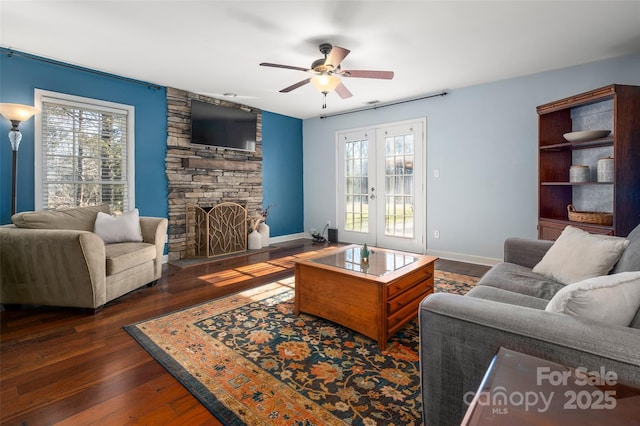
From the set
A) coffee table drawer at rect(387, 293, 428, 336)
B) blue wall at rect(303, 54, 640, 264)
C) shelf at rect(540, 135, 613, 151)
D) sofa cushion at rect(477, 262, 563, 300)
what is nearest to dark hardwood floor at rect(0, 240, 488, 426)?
coffee table drawer at rect(387, 293, 428, 336)

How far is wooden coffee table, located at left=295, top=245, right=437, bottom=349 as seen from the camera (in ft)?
6.97

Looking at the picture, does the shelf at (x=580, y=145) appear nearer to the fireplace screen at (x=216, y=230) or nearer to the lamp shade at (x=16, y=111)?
the fireplace screen at (x=216, y=230)

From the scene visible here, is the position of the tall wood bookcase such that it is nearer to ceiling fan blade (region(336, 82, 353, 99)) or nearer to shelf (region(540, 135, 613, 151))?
shelf (region(540, 135, 613, 151))

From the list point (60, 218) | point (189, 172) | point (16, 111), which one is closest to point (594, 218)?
point (189, 172)

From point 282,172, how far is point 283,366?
15.4 ft

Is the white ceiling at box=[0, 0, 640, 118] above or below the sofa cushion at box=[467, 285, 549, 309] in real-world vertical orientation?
above

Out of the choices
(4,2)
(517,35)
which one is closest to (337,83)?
(517,35)

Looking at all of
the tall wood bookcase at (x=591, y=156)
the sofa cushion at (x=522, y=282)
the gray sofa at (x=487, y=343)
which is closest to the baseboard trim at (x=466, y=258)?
the tall wood bookcase at (x=591, y=156)

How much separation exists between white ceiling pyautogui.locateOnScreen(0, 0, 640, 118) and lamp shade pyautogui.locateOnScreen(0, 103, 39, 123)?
670 mm

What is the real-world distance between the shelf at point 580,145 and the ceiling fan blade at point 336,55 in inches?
95.9

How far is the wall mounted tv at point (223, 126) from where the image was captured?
15.4 feet

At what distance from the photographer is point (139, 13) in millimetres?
2562

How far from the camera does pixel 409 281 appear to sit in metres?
2.38

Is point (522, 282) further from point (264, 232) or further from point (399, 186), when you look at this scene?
point (264, 232)
